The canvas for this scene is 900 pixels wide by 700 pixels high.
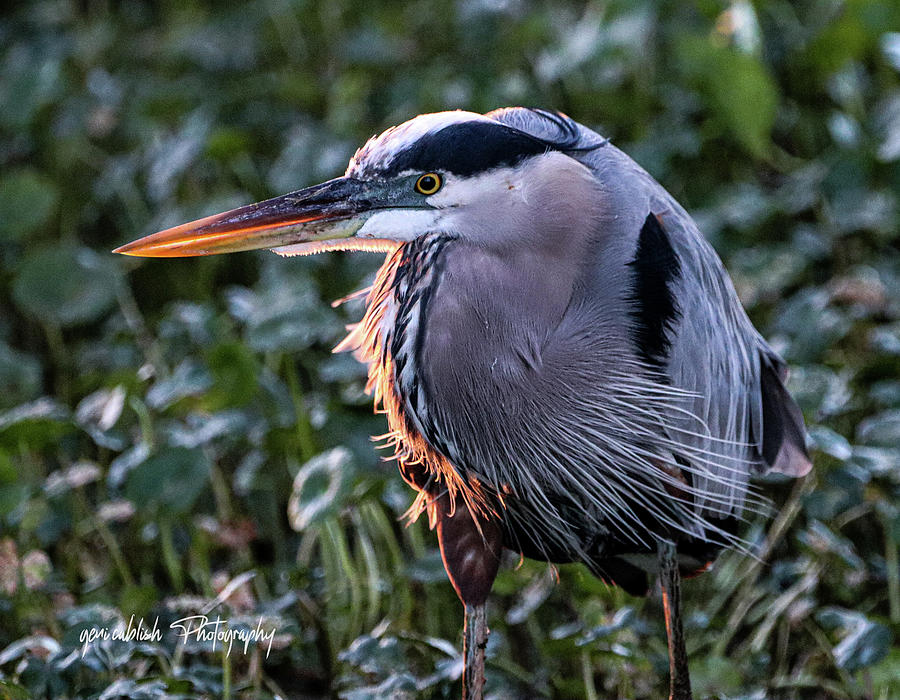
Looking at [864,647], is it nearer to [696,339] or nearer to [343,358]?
[696,339]

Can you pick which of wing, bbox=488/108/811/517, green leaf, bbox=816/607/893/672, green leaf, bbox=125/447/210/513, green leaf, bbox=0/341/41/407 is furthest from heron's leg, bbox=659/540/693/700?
green leaf, bbox=0/341/41/407

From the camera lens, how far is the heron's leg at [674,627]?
2.10m

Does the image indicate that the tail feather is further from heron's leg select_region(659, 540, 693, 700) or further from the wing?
heron's leg select_region(659, 540, 693, 700)

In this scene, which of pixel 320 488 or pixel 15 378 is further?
pixel 15 378

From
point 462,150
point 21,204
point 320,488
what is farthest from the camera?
point 21,204

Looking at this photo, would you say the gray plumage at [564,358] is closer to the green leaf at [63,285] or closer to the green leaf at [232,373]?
the green leaf at [232,373]

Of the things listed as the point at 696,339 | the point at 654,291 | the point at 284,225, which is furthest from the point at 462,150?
the point at 696,339

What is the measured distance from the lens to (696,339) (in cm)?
204

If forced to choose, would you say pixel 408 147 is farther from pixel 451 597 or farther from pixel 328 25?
pixel 328 25

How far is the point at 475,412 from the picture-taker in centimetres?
186

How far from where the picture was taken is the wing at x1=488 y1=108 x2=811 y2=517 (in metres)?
1.93

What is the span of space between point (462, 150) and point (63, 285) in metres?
1.89

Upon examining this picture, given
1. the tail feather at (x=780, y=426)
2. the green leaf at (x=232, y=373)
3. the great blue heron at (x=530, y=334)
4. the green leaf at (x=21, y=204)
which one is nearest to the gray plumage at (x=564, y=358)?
the great blue heron at (x=530, y=334)

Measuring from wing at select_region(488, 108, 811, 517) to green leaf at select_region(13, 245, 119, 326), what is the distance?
1.66 metres
